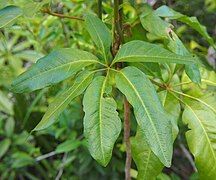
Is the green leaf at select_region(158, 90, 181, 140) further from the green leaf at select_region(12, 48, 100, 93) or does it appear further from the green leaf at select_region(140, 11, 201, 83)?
the green leaf at select_region(12, 48, 100, 93)

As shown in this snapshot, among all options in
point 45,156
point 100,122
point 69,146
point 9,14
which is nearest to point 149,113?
point 100,122

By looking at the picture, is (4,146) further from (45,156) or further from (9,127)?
(45,156)

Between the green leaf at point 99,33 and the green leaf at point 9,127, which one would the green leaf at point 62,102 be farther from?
the green leaf at point 9,127

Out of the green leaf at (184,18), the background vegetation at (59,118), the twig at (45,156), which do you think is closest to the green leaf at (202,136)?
the green leaf at (184,18)

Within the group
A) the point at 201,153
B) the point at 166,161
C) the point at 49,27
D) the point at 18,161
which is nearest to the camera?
the point at 166,161

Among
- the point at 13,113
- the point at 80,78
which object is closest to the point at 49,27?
the point at 13,113

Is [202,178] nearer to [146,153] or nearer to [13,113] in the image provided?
[146,153]

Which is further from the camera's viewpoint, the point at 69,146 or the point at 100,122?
the point at 69,146

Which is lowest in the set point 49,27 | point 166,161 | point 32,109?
point 32,109
